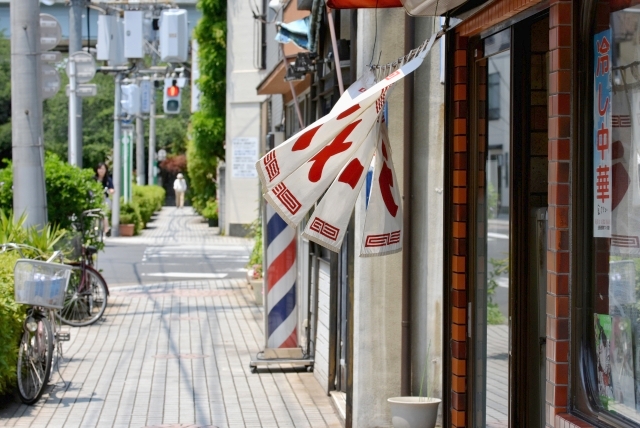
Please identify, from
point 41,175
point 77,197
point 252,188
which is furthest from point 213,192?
point 41,175

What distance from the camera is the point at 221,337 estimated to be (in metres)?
12.4

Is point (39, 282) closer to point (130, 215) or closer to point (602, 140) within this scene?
point (602, 140)

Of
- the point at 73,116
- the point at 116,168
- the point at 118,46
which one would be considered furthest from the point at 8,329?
the point at 116,168

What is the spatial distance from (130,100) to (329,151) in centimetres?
2996

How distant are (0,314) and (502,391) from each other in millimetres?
4149

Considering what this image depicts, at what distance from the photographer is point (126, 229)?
3155cm

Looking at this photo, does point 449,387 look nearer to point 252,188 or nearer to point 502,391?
point 502,391

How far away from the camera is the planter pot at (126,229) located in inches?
1238

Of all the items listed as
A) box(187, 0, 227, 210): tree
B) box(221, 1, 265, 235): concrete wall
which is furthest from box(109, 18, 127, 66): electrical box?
box(187, 0, 227, 210): tree

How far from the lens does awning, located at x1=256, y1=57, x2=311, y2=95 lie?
11.3 meters

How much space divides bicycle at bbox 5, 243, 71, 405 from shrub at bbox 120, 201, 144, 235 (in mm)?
23377

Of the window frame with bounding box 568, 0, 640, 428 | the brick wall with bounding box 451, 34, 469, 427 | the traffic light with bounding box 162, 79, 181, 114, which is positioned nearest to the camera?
the window frame with bounding box 568, 0, 640, 428

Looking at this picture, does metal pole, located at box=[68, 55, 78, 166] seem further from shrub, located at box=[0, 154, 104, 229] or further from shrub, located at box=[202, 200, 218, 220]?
shrub, located at box=[202, 200, 218, 220]

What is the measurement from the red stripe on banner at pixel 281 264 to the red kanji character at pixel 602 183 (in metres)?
6.53
